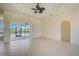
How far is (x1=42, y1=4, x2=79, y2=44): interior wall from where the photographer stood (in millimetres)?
3080

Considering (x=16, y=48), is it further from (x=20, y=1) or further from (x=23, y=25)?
(x=20, y=1)

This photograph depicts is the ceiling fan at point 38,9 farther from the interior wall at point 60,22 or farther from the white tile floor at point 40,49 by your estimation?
the white tile floor at point 40,49

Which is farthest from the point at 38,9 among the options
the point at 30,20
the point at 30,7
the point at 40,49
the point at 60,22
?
the point at 40,49

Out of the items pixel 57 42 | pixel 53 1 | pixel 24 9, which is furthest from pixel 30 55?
pixel 53 1

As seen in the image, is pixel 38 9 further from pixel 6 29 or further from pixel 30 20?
pixel 6 29

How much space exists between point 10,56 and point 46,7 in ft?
4.53

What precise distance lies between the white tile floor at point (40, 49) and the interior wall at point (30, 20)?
0.22m

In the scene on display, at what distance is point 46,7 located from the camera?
9.73 ft

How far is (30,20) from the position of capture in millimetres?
3223

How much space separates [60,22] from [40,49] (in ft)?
2.79

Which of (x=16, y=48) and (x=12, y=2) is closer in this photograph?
(x=12, y=2)

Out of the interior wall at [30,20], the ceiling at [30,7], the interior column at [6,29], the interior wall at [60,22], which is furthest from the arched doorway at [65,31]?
the interior column at [6,29]

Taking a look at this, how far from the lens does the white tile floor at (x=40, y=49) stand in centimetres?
296

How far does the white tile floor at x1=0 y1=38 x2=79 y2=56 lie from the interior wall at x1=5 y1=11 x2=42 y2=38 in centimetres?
22
